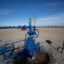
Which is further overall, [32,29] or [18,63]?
[32,29]

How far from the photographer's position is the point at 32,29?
4750 mm

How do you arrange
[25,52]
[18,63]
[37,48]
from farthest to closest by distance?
[37,48] < [25,52] < [18,63]

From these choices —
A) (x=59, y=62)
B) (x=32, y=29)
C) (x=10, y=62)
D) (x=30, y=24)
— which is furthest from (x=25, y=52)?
(x=59, y=62)

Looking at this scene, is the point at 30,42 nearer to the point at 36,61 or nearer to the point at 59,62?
the point at 36,61

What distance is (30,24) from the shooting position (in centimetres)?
450

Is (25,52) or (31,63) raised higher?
(25,52)

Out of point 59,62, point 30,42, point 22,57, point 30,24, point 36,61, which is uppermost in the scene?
point 30,24

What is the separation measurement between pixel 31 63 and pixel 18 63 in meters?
0.94

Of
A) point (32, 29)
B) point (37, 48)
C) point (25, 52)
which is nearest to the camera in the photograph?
point (32, 29)

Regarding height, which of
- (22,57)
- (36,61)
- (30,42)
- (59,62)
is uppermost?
(30,42)

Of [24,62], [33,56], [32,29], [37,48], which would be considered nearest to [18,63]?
[24,62]

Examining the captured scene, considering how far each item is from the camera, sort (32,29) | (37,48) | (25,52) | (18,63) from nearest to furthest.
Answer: (18,63) < (32,29) < (25,52) < (37,48)

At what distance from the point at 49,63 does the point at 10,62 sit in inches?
121

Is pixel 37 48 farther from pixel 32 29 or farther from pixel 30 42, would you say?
pixel 32 29
